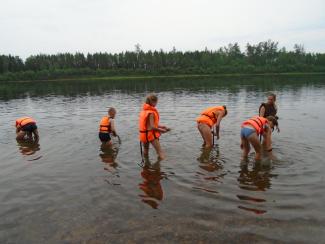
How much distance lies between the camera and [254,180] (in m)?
8.94

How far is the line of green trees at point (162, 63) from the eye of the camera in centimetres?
12081

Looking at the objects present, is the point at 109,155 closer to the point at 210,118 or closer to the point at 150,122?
the point at 150,122

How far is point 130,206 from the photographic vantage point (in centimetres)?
755

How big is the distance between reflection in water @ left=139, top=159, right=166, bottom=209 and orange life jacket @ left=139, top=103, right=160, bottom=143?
94 cm

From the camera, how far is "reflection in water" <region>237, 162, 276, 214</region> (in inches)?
299

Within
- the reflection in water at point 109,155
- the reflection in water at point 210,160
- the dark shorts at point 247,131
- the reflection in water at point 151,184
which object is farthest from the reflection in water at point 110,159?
the dark shorts at point 247,131

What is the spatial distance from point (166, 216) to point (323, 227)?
330 centimetres

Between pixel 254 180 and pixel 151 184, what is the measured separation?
Result: 300cm

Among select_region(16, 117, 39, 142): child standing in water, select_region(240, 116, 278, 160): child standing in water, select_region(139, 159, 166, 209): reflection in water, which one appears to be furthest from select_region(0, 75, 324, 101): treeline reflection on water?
select_region(139, 159, 166, 209): reflection in water

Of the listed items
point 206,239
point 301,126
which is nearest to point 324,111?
point 301,126

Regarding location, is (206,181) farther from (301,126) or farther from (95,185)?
(301,126)

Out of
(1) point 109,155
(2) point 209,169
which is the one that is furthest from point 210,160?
(1) point 109,155

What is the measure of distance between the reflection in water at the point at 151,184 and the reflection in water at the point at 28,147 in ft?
15.6

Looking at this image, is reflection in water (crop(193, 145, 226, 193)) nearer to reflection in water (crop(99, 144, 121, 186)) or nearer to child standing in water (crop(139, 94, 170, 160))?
child standing in water (crop(139, 94, 170, 160))
